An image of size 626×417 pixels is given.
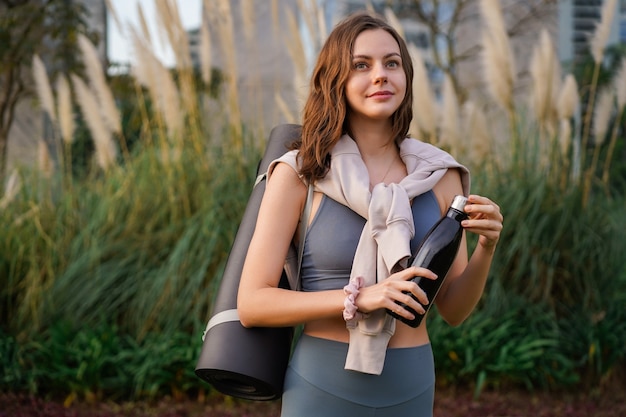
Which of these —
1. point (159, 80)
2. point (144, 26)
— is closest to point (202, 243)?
point (159, 80)

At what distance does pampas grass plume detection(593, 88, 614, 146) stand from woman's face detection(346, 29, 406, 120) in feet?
13.6

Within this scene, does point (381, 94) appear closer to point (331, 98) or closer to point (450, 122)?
point (331, 98)

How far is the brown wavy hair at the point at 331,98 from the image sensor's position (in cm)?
191

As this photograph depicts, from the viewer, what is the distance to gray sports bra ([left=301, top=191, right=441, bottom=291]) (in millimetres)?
1855

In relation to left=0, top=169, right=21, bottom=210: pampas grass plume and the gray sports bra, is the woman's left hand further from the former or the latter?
left=0, top=169, right=21, bottom=210: pampas grass plume

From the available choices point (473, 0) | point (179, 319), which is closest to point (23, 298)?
point (179, 319)

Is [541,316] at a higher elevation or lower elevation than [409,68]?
lower

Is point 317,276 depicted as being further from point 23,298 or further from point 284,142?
point 23,298

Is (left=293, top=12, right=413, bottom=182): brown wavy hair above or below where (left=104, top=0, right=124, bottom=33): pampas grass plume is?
below

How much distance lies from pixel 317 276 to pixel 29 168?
4.66 meters

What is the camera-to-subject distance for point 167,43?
5871 mm

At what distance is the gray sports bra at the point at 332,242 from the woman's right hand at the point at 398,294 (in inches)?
6.1

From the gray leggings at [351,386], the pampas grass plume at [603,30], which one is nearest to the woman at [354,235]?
the gray leggings at [351,386]

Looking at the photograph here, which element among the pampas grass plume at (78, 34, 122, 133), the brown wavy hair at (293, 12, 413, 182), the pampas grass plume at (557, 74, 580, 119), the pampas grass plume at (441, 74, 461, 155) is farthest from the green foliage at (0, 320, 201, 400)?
the pampas grass plume at (557, 74, 580, 119)
